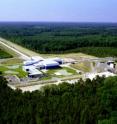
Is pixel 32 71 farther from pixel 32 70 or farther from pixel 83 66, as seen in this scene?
pixel 83 66

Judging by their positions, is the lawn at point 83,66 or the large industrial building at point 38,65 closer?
the large industrial building at point 38,65

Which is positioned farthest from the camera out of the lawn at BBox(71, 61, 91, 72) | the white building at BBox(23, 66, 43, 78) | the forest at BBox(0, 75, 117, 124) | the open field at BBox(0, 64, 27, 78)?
the lawn at BBox(71, 61, 91, 72)

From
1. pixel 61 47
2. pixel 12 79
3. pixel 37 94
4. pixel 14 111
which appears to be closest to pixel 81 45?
pixel 61 47

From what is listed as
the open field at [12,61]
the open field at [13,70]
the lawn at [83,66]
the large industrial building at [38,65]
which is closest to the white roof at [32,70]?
the large industrial building at [38,65]

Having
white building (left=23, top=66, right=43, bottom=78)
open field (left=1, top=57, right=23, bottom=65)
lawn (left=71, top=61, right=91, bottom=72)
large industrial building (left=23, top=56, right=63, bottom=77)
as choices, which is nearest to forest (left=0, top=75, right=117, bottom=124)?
white building (left=23, top=66, right=43, bottom=78)

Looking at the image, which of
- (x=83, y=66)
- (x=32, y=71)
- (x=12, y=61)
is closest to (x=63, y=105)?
(x=32, y=71)

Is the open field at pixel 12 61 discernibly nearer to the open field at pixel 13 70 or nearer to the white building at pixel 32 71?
the open field at pixel 13 70

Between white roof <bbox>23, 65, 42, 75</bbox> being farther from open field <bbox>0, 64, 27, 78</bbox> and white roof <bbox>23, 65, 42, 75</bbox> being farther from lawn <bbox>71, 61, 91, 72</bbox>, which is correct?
lawn <bbox>71, 61, 91, 72</bbox>

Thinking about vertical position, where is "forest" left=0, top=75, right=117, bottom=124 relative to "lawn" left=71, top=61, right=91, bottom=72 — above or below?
above

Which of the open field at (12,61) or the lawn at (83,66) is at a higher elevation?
the lawn at (83,66)

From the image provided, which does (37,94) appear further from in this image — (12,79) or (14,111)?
(12,79)
